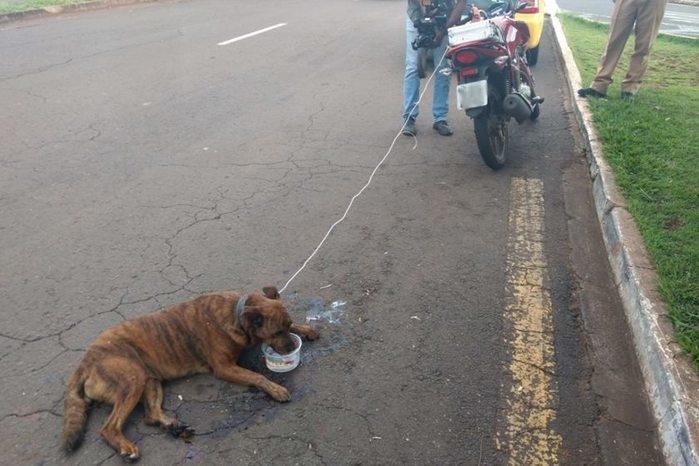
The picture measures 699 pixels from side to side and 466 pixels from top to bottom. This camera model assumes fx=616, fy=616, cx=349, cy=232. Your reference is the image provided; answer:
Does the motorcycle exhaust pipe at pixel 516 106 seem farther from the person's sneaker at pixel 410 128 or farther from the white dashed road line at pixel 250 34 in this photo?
the white dashed road line at pixel 250 34

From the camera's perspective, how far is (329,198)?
523 cm

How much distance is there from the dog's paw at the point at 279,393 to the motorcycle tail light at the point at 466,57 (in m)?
3.55

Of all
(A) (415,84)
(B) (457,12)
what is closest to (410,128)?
(A) (415,84)

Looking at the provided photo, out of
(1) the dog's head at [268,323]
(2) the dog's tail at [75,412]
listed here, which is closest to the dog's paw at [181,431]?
(2) the dog's tail at [75,412]

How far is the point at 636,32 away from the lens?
23.7 feet

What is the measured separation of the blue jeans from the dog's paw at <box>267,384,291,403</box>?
4321mm

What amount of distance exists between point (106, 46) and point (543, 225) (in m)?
8.96

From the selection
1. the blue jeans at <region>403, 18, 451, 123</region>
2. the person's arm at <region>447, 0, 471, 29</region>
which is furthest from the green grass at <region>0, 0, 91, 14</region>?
the person's arm at <region>447, 0, 471, 29</region>

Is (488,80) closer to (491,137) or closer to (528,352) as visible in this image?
(491,137)

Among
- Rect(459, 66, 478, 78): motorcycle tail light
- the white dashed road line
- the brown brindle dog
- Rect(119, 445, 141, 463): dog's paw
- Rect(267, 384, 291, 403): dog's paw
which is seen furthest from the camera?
the white dashed road line

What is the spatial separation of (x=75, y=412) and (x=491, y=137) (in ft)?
13.6

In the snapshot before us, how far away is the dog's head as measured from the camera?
3123 millimetres

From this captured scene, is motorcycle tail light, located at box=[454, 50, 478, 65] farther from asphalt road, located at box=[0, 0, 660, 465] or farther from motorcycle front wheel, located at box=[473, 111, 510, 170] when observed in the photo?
asphalt road, located at box=[0, 0, 660, 465]

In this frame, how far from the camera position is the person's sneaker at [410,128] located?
22.0 feet
